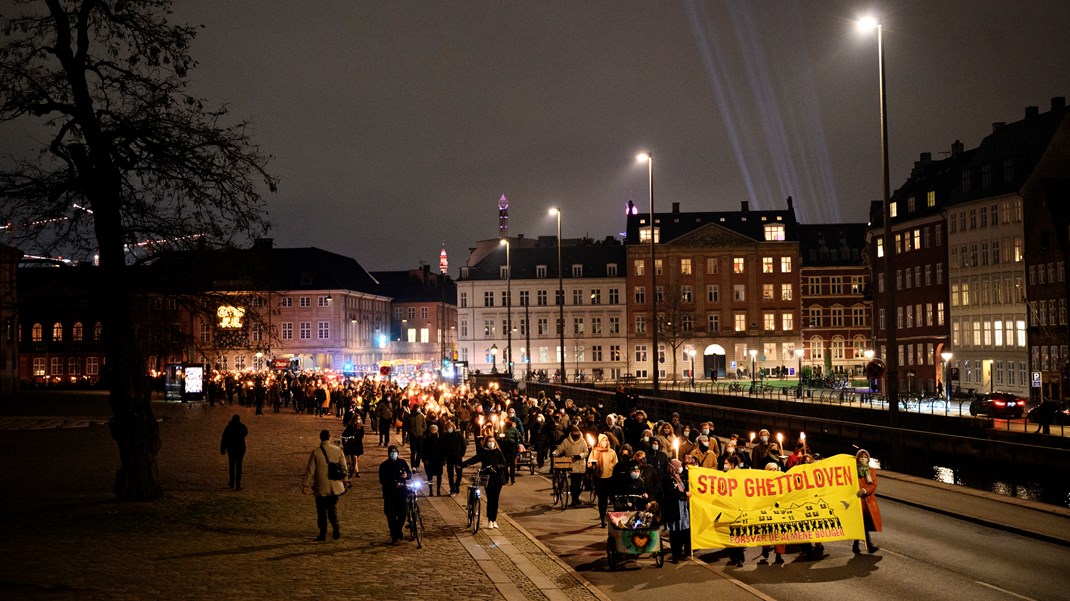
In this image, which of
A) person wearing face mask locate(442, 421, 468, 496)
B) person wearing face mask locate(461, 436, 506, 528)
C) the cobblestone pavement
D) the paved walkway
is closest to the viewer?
the cobblestone pavement

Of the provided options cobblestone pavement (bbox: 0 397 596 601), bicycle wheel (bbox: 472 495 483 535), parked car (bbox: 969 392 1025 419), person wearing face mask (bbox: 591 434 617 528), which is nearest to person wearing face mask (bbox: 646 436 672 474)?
person wearing face mask (bbox: 591 434 617 528)

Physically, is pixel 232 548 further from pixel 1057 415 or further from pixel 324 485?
pixel 1057 415

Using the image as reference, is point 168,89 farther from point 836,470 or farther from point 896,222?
point 896,222

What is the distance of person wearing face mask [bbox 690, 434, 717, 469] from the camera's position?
19.5 meters

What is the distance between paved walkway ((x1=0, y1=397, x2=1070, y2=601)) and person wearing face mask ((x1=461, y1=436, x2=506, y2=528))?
0.43m

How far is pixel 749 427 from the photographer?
5216cm

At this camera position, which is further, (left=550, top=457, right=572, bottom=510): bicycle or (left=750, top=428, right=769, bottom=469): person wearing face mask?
(left=550, top=457, right=572, bottom=510): bicycle

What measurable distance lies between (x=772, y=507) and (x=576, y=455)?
6782mm

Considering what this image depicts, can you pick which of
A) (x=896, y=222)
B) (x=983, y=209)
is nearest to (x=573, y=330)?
(x=896, y=222)

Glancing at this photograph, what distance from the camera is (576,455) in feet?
74.9

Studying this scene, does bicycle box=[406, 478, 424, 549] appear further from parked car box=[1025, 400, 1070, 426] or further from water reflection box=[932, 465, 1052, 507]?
parked car box=[1025, 400, 1070, 426]

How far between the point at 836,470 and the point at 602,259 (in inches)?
3912

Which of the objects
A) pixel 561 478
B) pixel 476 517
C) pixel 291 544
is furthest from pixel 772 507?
pixel 291 544

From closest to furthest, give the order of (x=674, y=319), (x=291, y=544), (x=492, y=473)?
(x=291, y=544) < (x=492, y=473) < (x=674, y=319)
